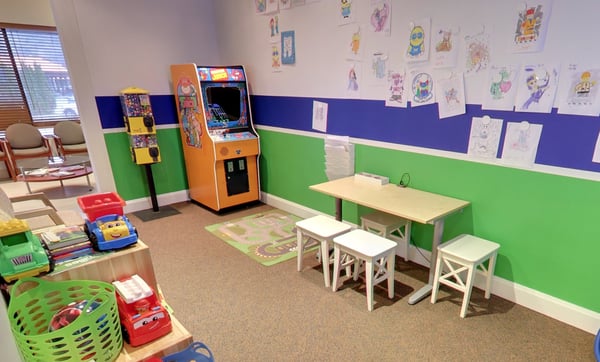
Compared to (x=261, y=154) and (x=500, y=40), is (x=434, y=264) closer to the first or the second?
(x=500, y=40)

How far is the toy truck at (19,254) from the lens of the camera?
101 cm

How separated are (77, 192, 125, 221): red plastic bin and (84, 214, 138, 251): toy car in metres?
0.03

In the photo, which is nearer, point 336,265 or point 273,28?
point 336,265

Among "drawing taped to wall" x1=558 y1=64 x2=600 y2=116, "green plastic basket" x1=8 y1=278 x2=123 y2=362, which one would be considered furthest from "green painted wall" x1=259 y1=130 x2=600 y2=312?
"green plastic basket" x1=8 y1=278 x2=123 y2=362

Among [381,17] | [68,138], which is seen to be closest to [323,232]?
[381,17]

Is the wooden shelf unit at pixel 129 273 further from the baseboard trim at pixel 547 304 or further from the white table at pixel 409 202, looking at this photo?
the baseboard trim at pixel 547 304

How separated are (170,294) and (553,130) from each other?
275 cm

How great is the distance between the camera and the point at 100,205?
4.50ft

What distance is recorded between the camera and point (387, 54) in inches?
103

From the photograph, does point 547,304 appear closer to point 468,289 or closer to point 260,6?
point 468,289

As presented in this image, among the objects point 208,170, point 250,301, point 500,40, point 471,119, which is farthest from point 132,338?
point 208,170

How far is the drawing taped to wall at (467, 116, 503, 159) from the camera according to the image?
2.16 m

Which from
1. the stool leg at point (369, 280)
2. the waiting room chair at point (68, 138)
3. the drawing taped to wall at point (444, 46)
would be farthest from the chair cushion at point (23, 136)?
the drawing taped to wall at point (444, 46)

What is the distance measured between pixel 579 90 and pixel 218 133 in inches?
122
